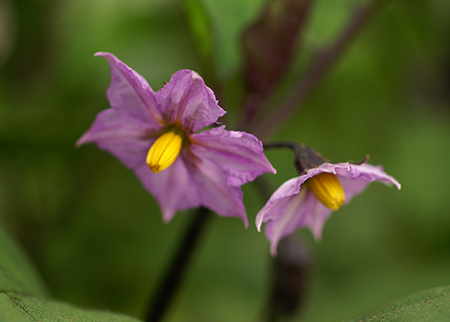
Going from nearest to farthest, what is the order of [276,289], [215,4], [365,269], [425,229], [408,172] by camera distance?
[276,289] → [215,4] → [365,269] → [425,229] → [408,172]

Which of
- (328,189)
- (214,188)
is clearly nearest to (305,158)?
(328,189)

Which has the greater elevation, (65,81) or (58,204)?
(65,81)

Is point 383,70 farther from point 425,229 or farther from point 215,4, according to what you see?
point 215,4

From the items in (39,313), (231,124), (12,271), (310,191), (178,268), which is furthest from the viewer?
(231,124)

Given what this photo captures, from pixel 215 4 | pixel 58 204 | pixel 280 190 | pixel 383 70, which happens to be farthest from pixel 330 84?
pixel 280 190

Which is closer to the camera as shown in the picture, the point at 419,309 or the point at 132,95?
the point at 419,309

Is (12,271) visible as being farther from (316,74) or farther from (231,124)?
→ (316,74)

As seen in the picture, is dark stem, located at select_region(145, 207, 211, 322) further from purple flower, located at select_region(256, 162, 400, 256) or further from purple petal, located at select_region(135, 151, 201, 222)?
purple flower, located at select_region(256, 162, 400, 256)
